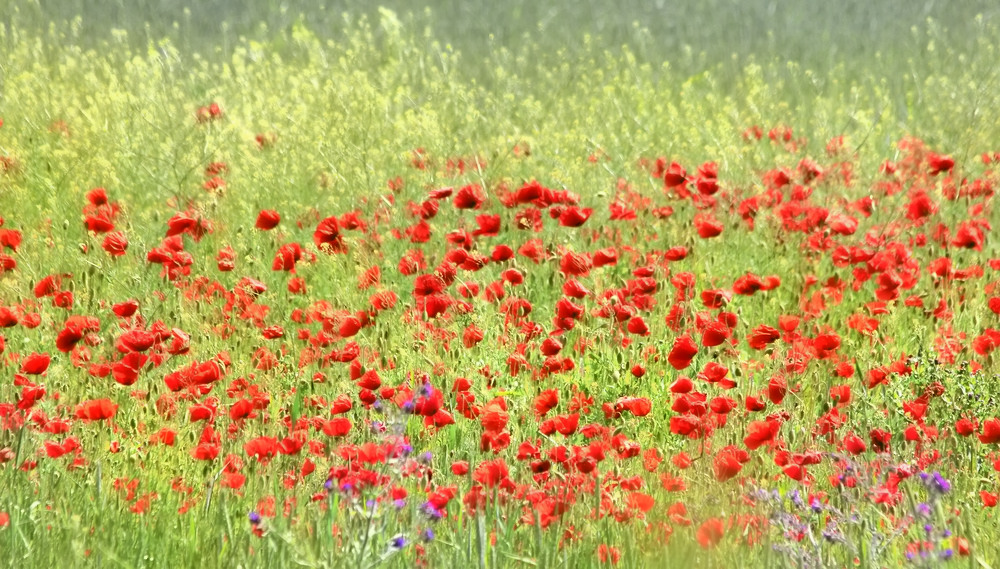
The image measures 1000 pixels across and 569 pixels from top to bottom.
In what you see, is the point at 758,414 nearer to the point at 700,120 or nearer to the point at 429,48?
the point at 700,120

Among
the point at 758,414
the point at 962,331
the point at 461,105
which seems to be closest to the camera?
the point at 758,414

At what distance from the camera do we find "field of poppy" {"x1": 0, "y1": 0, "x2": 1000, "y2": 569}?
1840 mm

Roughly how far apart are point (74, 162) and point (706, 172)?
2.73 meters

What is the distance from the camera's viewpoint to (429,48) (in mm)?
7332

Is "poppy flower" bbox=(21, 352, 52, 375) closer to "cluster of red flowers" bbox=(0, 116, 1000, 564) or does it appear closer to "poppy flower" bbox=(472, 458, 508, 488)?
"cluster of red flowers" bbox=(0, 116, 1000, 564)

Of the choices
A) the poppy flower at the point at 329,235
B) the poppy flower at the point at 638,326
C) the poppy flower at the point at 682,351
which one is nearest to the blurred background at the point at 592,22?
the poppy flower at the point at 329,235

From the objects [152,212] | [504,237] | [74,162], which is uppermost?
[74,162]

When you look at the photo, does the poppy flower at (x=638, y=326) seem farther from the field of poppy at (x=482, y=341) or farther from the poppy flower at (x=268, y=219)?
the poppy flower at (x=268, y=219)

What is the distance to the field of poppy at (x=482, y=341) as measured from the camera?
1.84 meters

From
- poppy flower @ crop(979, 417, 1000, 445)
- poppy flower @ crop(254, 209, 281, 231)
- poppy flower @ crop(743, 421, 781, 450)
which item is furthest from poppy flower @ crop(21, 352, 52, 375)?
poppy flower @ crop(979, 417, 1000, 445)

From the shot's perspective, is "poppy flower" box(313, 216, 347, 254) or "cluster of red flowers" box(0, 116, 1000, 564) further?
"poppy flower" box(313, 216, 347, 254)

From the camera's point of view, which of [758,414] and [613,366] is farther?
[613,366]

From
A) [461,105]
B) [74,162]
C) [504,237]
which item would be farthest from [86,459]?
[461,105]

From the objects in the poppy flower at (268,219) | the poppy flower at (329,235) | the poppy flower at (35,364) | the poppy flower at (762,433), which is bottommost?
the poppy flower at (762,433)
